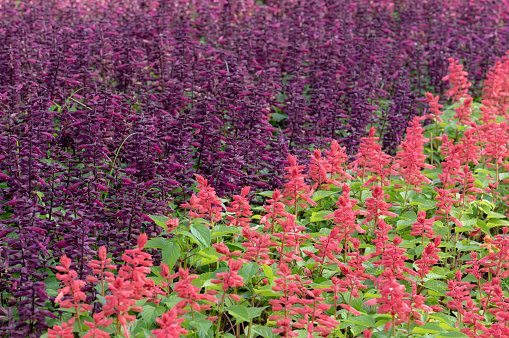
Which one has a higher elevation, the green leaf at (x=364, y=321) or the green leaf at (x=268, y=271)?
the green leaf at (x=268, y=271)

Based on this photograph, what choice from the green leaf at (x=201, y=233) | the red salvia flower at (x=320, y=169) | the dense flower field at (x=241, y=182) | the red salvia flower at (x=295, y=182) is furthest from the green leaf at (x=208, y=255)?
the red salvia flower at (x=320, y=169)

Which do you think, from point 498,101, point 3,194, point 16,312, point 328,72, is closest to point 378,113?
point 328,72

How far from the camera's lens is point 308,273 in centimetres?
453

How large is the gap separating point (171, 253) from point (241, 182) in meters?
1.58

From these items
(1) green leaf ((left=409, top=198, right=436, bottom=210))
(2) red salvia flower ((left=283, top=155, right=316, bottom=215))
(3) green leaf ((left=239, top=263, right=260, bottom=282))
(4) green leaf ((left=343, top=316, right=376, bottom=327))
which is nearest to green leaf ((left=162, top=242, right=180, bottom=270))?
(3) green leaf ((left=239, top=263, right=260, bottom=282))

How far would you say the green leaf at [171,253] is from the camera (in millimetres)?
3998

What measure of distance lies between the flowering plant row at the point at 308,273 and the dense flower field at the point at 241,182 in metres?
0.02

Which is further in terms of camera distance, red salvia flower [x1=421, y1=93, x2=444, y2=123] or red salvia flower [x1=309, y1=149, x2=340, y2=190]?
red salvia flower [x1=421, y1=93, x2=444, y2=123]

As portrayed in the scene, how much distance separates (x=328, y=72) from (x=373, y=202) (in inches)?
124

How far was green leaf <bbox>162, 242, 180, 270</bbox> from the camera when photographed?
400cm

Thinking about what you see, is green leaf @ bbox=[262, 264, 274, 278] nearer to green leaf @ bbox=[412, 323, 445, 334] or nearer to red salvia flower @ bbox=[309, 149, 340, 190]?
green leaf @ bbox=[412, 323, 445, 334]

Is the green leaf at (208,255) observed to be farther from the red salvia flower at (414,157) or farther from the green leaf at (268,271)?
the red salvia flower at (414,157)

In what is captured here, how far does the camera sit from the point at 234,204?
4.41 meters

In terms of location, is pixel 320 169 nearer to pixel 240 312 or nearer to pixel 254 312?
pixel 254 312
